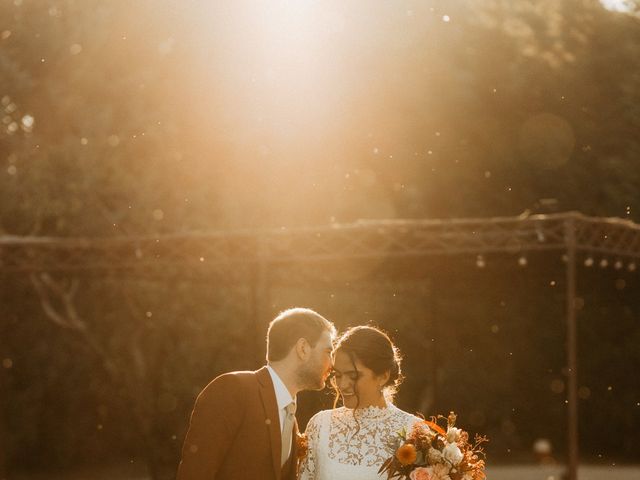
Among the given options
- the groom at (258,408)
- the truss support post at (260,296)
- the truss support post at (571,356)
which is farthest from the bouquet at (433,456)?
the truss support post at (260,296)

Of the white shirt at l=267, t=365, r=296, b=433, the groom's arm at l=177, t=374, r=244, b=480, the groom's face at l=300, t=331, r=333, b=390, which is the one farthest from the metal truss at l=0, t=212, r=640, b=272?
the groom's arm at l=177, t=374, r=244, b=480

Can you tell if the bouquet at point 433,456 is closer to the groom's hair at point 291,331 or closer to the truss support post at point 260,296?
the groom's hair at point 291,331

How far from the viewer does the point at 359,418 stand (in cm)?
534

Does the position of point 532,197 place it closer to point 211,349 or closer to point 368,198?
point 368,198

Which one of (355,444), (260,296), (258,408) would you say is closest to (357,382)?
(355,444)

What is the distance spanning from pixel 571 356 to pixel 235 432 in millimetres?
7235

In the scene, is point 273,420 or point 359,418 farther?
point 359,418

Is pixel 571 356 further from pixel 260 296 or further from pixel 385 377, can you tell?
pixel 385 377

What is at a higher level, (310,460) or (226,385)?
(226,385)

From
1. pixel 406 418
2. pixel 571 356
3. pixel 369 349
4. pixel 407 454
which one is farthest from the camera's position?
pixel 571 356

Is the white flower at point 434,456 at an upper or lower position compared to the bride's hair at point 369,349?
lower

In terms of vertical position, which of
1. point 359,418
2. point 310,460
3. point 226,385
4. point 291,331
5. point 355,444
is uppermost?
point 291,331

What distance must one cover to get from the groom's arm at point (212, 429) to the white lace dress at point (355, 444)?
0.84 meters

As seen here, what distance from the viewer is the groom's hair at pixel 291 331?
479 cm
